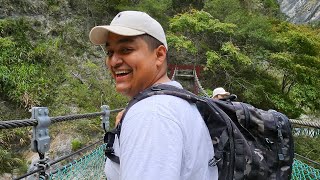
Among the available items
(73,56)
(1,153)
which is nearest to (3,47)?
(73,56)

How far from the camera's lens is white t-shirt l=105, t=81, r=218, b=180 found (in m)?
0.52

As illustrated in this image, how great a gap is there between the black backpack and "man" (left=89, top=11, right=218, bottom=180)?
2 centimetres

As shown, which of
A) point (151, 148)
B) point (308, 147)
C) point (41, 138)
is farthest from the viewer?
point (308, 147)

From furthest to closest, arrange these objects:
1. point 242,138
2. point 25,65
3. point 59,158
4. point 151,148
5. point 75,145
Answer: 1. point 25,65
2. point 75,145
3. point 59,158
4. point 242,138
5. point 151,148

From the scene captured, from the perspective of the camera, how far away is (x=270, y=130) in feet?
2.38

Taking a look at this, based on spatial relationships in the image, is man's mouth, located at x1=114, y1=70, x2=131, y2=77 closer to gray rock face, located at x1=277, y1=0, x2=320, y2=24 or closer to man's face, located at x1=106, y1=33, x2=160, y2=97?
man's face, located at x1=106, y1=33, x2=160, y2=97

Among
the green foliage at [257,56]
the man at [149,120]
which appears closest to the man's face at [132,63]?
the man at [149,120]

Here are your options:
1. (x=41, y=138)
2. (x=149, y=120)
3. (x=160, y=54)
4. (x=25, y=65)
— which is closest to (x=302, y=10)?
(x=25, y=65)

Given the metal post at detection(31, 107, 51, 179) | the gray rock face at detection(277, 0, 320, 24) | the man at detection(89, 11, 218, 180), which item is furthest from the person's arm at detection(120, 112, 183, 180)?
the gray rock face at detection(277, 0, 320, 24)

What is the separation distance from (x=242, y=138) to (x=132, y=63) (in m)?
0.27

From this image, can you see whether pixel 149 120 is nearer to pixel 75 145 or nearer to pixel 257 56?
pixel 75 145

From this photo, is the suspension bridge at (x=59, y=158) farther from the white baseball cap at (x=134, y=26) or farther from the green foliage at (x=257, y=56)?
the green foliage at (x=257, y=56)

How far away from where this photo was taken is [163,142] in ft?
1.71

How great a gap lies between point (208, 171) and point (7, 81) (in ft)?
19.9
